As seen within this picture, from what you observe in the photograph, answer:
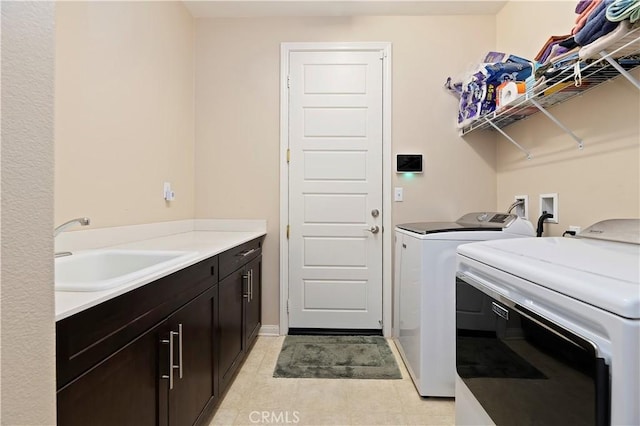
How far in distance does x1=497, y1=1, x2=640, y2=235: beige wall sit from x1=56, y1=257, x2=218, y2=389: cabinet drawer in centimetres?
192

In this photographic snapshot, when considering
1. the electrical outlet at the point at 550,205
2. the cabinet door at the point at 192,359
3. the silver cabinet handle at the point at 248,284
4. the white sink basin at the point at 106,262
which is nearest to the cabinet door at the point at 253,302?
the silver cabinet handle at the point at 248,284

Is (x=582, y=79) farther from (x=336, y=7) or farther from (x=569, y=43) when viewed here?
(x=336, y=7)

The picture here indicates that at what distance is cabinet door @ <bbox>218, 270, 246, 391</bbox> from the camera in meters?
1.72

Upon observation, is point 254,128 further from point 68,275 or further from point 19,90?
point 19,90

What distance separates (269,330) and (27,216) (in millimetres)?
2426

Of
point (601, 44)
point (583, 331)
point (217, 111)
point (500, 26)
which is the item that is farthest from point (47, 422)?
point (500, 26)

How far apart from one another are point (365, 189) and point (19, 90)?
7.69ft

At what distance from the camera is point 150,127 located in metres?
2.12

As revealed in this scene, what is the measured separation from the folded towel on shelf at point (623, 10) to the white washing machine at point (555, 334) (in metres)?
0.71

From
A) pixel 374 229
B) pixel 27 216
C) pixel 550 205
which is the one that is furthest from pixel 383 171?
pixel 27 216

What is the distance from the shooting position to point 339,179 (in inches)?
107

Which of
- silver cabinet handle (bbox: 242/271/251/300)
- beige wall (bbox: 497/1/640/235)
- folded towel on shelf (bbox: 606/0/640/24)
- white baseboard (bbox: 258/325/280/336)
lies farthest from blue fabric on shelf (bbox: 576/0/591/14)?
white baseboard (bbox: 258/325/280/336)

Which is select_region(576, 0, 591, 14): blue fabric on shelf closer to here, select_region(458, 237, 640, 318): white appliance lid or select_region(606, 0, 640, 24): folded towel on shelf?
select_region(606, 0, 640, 24): folded towel on shelf

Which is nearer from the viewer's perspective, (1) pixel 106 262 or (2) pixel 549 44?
(1) pixel 106 262
